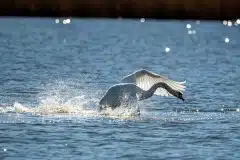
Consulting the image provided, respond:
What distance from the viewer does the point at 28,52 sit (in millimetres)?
51094

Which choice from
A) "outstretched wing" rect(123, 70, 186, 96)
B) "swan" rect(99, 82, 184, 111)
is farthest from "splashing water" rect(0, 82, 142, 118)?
"outstretched wing" rect(123, 70, 186, 96)

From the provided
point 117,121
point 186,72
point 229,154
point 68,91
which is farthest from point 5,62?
point 229,154

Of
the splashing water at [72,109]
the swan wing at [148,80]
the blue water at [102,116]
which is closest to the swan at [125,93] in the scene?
the splashing water at [72,109]

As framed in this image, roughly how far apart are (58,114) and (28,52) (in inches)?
1018

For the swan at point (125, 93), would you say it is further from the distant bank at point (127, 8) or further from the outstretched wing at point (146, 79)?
the distant bank at point (127, 8)

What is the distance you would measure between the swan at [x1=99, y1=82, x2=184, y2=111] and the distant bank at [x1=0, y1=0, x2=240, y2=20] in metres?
78.3

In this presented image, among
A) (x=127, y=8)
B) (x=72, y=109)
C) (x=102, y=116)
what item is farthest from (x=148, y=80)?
(x=127, y=8)

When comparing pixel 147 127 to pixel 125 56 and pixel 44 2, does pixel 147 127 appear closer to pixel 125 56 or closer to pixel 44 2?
pixel 125 56

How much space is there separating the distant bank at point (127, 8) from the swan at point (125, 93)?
78.3m

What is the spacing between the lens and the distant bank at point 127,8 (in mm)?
106062

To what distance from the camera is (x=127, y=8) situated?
4380 inches

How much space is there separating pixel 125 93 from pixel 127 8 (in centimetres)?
8633

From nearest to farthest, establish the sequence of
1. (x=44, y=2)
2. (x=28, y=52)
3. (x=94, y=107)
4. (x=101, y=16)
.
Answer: (x=94, y=107) < (x=28, y=52) < (x=44, y=2) < (x=101, y=16)

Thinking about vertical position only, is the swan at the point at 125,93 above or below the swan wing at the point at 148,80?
below
